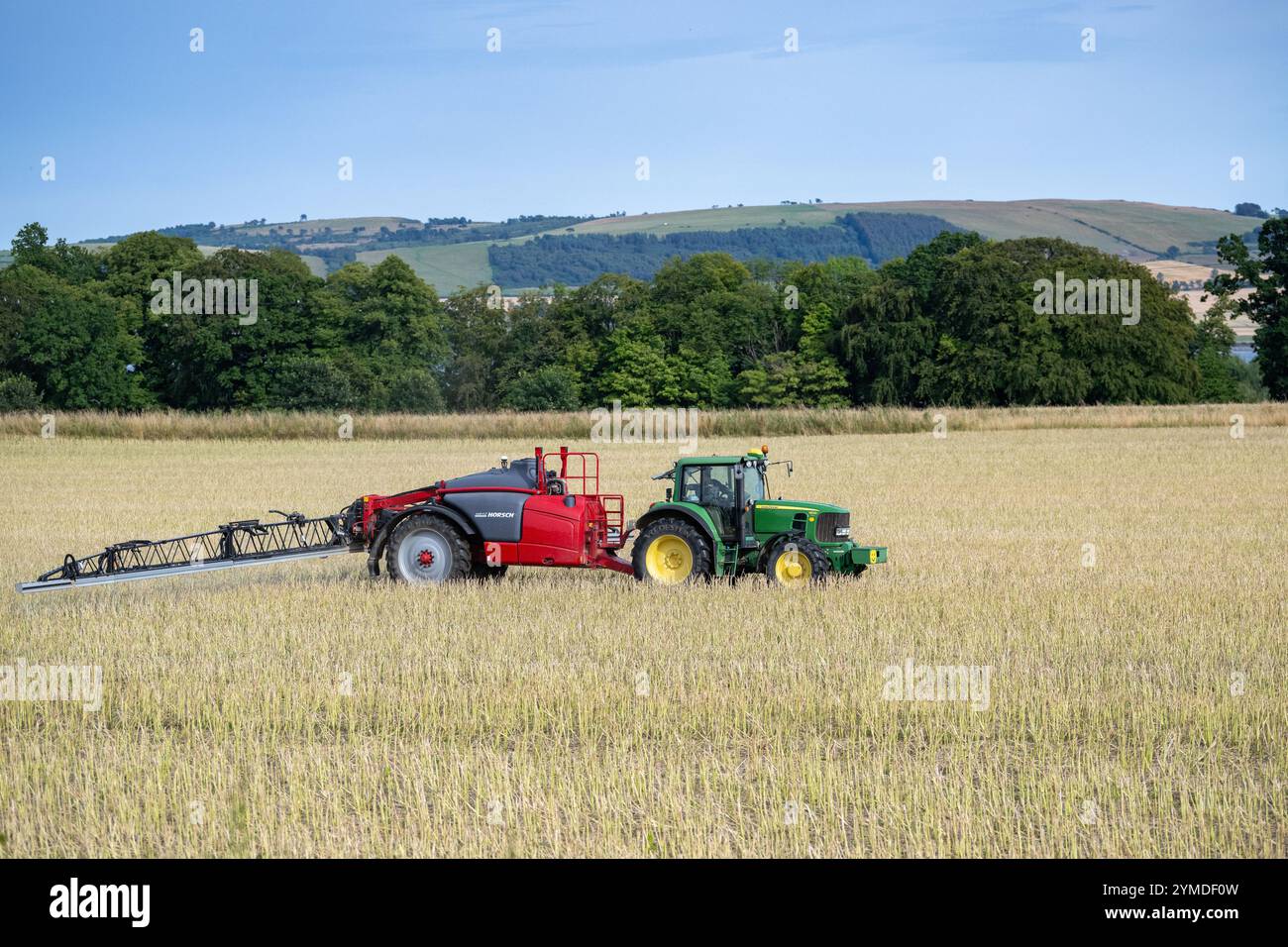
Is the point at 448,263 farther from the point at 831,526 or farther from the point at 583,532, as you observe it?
the point at 831,526

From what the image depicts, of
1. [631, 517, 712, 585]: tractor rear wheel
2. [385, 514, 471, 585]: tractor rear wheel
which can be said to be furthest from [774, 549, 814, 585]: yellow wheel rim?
[385, 514, 471, 585]: tractor rear wheel

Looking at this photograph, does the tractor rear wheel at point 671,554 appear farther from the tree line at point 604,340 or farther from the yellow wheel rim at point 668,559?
the tree line at point 604,340

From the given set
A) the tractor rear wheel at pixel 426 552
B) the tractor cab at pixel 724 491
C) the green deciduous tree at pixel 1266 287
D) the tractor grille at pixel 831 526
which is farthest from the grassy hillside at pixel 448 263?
the tractor grille at pixel 831 526

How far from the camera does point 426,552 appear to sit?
51.6 ft

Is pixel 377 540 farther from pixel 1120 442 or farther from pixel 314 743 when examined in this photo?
pixel 1120 442

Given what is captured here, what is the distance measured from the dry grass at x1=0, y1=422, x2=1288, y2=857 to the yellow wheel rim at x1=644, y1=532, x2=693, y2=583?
0.37 metres

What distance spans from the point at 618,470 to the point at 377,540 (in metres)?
22.4

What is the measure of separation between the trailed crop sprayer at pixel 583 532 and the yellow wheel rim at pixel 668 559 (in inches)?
0.4

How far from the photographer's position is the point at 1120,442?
152 feet

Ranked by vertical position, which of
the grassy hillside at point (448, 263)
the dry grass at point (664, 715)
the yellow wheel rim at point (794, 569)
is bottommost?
the dry grass at point (664, 715)

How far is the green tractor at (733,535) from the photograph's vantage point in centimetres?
1522

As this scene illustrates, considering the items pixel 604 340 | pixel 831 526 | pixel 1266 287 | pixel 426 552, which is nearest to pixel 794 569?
Answer: pixel 831 526

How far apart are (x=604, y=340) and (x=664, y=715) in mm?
81996
